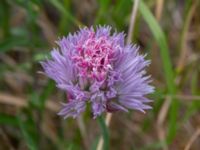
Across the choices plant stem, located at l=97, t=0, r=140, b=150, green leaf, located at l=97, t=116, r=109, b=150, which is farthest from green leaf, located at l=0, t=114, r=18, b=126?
green leaf, located at l=97, t=116, r=109, b=150

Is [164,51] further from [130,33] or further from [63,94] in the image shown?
[63,94]

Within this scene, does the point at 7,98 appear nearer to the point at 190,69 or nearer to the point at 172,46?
the point at 190,69

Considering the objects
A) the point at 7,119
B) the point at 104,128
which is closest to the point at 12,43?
the point at 7,119

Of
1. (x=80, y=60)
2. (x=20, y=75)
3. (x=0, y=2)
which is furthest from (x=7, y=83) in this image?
(x=80, y=60)

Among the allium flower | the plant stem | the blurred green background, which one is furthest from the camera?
the blurred green background

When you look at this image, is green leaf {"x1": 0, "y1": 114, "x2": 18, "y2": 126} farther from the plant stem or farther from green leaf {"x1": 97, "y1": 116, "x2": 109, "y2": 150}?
green leaf {"x1": 97, "y1": 116, "x2": 109, "y2": 150}

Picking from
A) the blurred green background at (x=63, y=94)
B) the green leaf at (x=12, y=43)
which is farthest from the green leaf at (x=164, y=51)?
the green leaf at (x=12, y=43)
